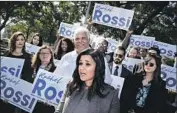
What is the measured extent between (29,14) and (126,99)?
40.3 meters

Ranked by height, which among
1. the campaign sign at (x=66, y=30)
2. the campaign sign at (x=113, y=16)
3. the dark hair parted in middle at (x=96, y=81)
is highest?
the campaign sign at (x=113, y=16)

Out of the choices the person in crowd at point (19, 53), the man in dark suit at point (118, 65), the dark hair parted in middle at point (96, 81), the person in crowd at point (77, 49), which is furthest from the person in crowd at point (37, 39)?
the dark hair parted in middle at point (96, 81)

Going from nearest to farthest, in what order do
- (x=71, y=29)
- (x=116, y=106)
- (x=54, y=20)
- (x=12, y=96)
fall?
1. (x=116, y=106)
2. (x=12, y=96)
3. (x=71, y=29)
4. (x=54, y=20)

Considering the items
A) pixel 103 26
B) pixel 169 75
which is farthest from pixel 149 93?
pixel 103 26

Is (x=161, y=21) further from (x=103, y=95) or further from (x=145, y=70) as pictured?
(x=103, y=95)

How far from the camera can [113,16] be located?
36.2ft

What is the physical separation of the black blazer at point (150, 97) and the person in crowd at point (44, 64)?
164cm

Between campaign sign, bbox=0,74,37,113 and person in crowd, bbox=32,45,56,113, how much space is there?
0.23 meters

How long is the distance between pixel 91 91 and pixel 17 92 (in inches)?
138

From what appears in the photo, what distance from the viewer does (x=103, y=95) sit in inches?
151

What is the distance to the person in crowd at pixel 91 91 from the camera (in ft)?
12.6

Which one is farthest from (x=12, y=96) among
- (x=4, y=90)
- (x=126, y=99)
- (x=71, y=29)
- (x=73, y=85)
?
(x=71, y=29)

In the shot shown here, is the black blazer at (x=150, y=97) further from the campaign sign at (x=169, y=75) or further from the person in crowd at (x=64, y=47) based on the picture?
the campaign sign at (x=169, y=75)

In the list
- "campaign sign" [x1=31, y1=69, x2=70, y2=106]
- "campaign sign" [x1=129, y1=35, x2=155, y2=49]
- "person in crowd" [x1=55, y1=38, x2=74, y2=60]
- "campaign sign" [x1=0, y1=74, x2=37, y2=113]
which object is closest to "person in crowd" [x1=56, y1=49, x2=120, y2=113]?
"campaign sign" [x1=31, y1=69, x2=70, y2=106]
